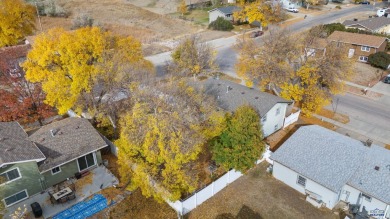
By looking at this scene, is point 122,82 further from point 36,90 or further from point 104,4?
point 104,4

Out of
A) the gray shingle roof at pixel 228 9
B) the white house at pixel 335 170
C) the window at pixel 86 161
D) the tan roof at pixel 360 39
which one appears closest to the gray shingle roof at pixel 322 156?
the white house at pixel 335 170

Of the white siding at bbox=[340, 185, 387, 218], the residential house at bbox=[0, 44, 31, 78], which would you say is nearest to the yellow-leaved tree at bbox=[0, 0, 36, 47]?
the residential house at bbox=[0, 44, 31, 78]

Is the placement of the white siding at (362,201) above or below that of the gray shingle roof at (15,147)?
below

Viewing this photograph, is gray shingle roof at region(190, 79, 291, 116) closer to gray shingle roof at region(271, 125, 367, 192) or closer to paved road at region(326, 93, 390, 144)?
gray shingle roof at region(271, 125, 367, 192)

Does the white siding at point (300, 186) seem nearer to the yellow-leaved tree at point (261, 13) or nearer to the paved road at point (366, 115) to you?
the paved road at point (366, 115)

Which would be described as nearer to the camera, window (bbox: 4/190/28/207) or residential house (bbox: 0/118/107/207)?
residential house (bbox: 0/118/107/207)

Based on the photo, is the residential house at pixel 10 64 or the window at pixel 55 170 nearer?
the window at pixel 55 170
